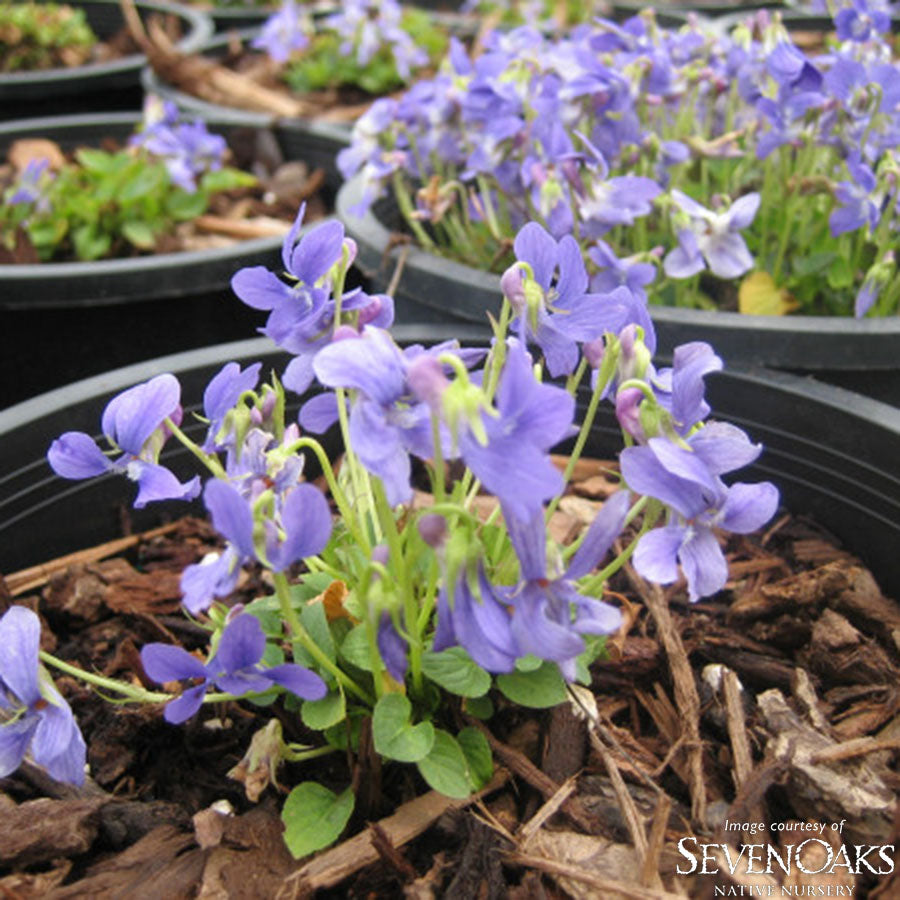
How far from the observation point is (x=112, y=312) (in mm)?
2045

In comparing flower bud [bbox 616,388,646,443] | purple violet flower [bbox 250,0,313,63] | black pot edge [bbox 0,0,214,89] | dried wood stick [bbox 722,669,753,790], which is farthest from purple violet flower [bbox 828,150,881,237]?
black pot edge [bbox 0,0,214,89]

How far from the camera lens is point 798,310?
6.14 ft

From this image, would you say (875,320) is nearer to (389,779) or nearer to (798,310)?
(798,310)

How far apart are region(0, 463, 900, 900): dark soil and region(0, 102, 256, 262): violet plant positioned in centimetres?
122

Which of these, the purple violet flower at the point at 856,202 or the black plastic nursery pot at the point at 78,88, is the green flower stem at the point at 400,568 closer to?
the purple violet flower at the point at 856,202

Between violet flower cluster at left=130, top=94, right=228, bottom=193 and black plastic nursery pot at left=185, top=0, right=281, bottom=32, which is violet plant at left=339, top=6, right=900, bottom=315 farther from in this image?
black plastic nursery pot at left=185, top=0, right=281, bottom=32

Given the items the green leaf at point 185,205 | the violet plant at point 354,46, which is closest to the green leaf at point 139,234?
the green leaf at point 185,205

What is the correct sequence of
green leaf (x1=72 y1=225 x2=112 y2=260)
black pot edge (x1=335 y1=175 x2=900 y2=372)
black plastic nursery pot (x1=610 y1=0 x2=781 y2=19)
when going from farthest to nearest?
black plastic nursery pot (x1=610 y1=0 x2=781 y2=19) → green leaf (x1=72 y1=225 x2=112 y2=260) → black pot edge (x1=335 y1=175 x2=900 y2=372)

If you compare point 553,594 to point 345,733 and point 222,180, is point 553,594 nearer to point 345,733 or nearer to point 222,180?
point 345,733

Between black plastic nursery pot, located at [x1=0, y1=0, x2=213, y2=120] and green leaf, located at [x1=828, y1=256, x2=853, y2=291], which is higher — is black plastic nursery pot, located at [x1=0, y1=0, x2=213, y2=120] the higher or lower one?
the lower one

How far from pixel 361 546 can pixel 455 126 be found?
1.15m

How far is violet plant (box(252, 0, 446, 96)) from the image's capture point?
342cm

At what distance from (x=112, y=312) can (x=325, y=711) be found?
1259 mm

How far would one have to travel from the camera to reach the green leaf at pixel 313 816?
99cm
